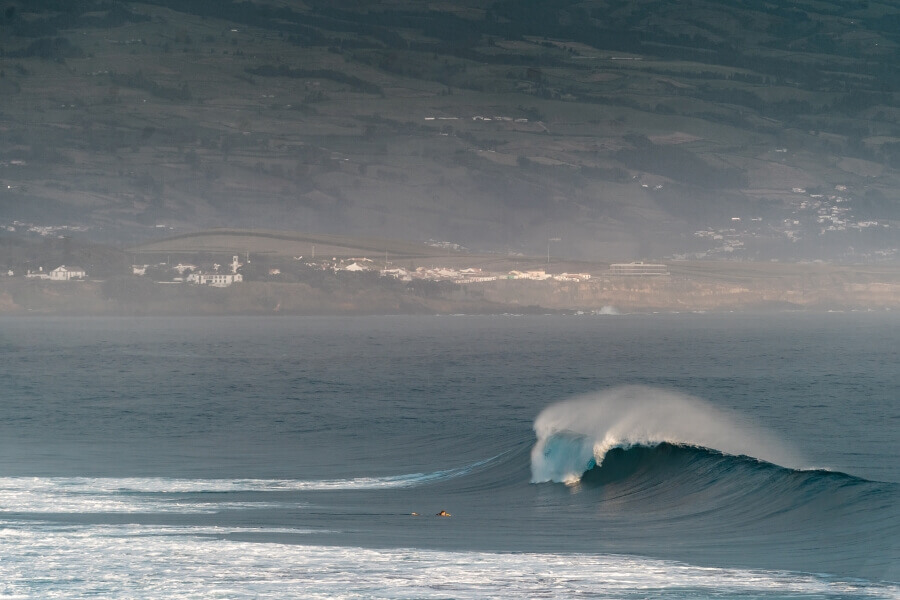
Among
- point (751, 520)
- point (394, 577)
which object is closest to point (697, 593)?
point (394, 577)

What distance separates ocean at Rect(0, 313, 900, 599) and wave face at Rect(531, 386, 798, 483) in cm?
15

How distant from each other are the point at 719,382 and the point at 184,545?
260 ft

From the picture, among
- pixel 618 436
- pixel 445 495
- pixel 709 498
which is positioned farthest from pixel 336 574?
pixel 618 436

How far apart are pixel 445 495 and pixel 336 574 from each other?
14.3m

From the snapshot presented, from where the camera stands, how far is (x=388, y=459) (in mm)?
44844

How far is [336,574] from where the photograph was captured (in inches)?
774

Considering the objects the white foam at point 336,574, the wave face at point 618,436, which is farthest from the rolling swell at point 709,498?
the white foam at point 336,574

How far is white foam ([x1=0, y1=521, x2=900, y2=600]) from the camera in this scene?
1816 centimetres

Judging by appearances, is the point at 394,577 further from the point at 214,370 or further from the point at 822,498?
the point at 214,370

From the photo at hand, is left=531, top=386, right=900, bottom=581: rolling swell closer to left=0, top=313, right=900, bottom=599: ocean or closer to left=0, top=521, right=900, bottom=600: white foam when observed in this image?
left=0, top=313, right=900, bottom=599: ocean

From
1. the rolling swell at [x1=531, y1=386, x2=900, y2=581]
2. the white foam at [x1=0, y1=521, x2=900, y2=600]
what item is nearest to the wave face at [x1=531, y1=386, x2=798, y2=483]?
the rolling swell at [x1=531, y1=386, x2=900, y2=581]

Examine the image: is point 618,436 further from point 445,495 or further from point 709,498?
point 709,498

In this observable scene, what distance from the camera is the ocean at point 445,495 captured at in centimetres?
1942

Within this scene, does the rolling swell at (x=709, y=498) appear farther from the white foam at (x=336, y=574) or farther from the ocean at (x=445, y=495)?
the white foam at (x=336, y=574)
